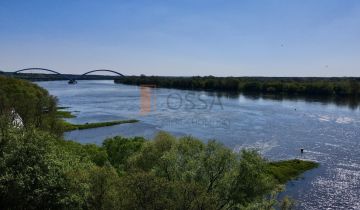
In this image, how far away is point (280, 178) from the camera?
44469mm

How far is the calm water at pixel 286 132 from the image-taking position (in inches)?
1644

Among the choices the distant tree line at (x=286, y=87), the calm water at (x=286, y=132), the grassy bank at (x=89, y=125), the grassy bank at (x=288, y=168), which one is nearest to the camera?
the calm water at (x=286, y=132)

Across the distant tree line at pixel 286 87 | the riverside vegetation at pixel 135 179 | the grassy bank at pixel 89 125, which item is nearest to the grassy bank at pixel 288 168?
the riverside vegetation at pixel 135 179

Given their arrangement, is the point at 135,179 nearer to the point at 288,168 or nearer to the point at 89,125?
the point at 288,168

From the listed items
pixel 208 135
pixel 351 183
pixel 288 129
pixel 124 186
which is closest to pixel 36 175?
pixel 124 186

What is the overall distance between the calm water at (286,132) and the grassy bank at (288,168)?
126 cm

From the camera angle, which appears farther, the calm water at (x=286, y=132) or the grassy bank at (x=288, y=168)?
the grassy bank at (x=288, y=168)

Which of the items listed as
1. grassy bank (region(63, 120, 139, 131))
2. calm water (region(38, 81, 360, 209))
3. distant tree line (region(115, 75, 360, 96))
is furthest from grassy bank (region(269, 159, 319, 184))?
distant tree line (region(115, 75, 360, 96))

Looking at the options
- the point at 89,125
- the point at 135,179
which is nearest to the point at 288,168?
the point at 135,179

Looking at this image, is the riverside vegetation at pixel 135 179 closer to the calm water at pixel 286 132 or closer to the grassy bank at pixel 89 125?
the calm water at pixel 286 132

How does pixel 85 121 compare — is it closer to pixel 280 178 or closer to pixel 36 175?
pixel 280 178

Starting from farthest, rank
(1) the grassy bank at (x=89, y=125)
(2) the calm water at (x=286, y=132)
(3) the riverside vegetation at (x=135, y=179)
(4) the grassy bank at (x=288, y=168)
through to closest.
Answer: (1) the grassy bank at (x=89, y=125) → (4) the grassy bank at (x=288, y=168) → (2) the calm water at (x=286, y=132) → (3) the riverside vegetation at (x=135, y=179)

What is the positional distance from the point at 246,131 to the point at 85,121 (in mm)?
32650

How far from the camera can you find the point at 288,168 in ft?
157
